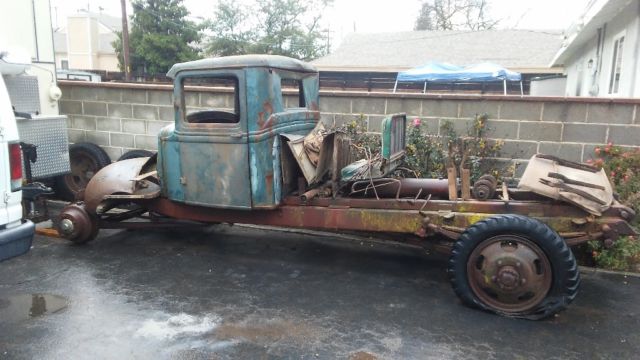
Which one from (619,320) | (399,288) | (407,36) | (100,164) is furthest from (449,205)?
(407,36)

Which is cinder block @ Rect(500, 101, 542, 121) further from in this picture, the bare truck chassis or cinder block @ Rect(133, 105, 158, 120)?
cinder block @ Rect(133, 105, 158, 120)

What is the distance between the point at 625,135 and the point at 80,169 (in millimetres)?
7747

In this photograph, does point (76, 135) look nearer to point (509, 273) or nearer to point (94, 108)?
point (94, 108)

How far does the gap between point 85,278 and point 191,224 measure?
1.39 m

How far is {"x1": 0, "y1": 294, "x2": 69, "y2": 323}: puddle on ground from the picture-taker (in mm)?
3910

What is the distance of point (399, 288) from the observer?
455cm

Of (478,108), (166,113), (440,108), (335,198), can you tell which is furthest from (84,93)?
(478,108)

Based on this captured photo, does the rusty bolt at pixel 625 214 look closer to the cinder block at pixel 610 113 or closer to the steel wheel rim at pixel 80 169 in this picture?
the cinder block at pixel 610 113

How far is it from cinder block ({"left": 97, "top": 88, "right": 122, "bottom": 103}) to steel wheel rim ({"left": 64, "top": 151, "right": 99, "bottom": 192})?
0.93 meters

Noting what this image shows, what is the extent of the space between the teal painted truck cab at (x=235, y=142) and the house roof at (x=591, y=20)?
6.19m

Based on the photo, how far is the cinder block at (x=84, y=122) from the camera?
8.08 metres

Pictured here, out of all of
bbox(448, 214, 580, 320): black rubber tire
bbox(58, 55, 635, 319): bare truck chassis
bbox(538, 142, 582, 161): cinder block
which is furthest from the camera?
bbox(538, 142, 582, 161): cinder block

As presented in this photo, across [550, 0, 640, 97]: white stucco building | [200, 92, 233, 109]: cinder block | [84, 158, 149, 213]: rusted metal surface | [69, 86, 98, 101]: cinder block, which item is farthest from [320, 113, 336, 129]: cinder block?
[550, 0, 640, 97]: white stucco building

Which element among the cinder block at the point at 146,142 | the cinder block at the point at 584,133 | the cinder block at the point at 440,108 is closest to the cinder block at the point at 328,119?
the cinder block at the point at 440,108
